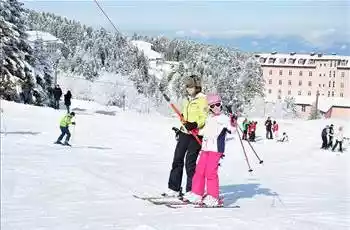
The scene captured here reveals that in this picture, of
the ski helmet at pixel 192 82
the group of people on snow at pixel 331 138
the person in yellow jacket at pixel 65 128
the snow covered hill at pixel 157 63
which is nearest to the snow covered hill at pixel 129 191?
the person in yellow jacket at pixel 65 128

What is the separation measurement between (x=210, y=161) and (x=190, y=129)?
0.51 metres

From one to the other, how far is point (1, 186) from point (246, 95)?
10752 cm

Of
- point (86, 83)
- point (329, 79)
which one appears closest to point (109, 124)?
point (86, 83)

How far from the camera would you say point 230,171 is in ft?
55.4

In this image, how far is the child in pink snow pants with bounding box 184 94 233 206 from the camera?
825cm

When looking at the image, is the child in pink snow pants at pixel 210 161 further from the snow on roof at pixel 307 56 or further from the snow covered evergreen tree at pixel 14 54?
the snow on roof at pixel 307 56

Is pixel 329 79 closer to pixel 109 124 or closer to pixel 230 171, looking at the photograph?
pixel 109 124

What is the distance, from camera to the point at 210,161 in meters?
8.35

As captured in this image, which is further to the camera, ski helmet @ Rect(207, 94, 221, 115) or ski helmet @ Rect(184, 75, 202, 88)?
ski helmet @ Rect(207, 94, 221, 115)

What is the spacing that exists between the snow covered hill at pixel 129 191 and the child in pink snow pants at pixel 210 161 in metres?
0.43

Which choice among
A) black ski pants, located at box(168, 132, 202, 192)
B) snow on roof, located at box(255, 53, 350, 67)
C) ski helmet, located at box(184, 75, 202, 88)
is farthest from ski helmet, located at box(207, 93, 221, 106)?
snow on roof, located at box(255, 53, 350, 67)

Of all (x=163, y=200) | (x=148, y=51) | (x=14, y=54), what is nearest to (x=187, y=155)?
(x=163, y=200)

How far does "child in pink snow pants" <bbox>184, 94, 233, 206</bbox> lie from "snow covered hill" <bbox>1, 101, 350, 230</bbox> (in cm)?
43

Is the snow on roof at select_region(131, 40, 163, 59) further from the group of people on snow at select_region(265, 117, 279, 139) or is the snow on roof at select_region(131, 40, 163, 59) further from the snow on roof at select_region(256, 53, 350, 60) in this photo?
the group of people on snow at select_region(265, 117, 279, 139)
